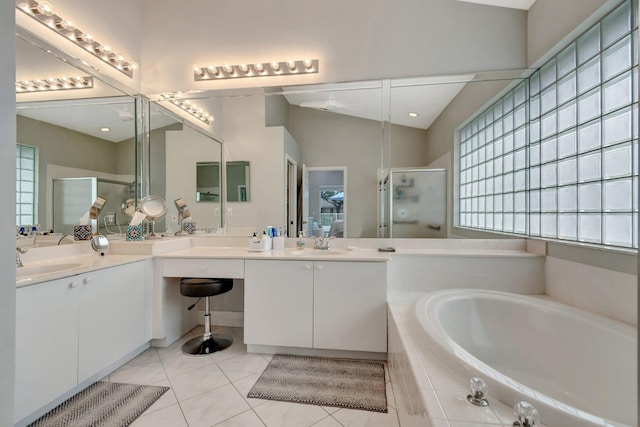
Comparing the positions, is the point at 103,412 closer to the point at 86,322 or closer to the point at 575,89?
the point at 86,322

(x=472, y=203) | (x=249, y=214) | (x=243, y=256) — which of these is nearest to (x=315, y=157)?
(x=249, y=214)

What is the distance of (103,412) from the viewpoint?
148 centimetres

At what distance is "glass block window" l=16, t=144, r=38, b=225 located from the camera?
1.65m

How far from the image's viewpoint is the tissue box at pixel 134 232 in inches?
90.9

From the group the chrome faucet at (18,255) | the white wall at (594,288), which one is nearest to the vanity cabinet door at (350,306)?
the white wall at (594,288)

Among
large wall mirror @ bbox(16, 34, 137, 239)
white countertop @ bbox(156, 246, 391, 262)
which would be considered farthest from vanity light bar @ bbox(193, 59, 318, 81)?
white countertop @ bbox(156, 246, 391, 262)

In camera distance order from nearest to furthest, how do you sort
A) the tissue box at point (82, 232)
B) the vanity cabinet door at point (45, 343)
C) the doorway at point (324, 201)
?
the vanity cabinet door at point (45, 343) < the tissue box at point (82, 232) < the doorway at point (324, 201)

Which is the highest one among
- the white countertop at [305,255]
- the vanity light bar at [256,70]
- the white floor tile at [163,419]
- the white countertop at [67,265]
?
the vanity light bar at [256,70]

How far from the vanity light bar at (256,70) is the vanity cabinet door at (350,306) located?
166cm

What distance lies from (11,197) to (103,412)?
153 centimetres

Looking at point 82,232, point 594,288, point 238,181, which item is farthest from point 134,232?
point 594,288

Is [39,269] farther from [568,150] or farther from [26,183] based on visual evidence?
[568,150]

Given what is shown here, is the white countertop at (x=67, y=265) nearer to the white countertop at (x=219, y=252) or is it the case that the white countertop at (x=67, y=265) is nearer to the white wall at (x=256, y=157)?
the white countertop at (x=219, y=252)

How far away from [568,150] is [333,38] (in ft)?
6.27
